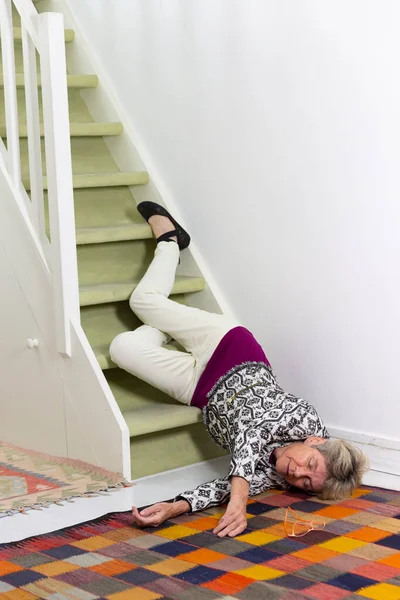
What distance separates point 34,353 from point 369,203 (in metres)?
1.35

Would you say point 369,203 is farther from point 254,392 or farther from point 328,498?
point 328,498

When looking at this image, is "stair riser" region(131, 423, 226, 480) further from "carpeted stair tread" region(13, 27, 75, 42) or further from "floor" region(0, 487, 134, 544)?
Result: "carpeted stair tread" region(13, 27, 75, 42)

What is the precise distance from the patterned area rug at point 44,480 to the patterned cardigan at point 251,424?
0.37 m

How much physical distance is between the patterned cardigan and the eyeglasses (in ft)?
0.59

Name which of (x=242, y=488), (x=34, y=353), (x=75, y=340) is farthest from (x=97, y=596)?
(x=34, y=353)

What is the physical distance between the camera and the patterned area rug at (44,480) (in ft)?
8.88

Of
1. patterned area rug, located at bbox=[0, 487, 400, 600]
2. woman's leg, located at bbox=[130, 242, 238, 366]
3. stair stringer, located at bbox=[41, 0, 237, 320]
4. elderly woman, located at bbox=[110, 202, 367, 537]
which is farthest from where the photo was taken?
stair stringer, located at bbox=[41, 0, 237, 320]

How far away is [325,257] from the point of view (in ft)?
10.1

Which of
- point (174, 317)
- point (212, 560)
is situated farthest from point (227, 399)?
point (212, 560)

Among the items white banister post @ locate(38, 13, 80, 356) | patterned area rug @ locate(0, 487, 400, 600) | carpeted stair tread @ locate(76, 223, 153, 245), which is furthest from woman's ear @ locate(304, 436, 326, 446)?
carpeted stair tread @ locate(76, 223, 153, 245)

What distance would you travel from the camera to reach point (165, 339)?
129 inches

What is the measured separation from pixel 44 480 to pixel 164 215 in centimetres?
120

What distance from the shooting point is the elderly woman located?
260 centimetres

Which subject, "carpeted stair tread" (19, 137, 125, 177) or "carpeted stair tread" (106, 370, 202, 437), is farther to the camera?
"carpeted stair tread" (19, 137, 125, 177)
